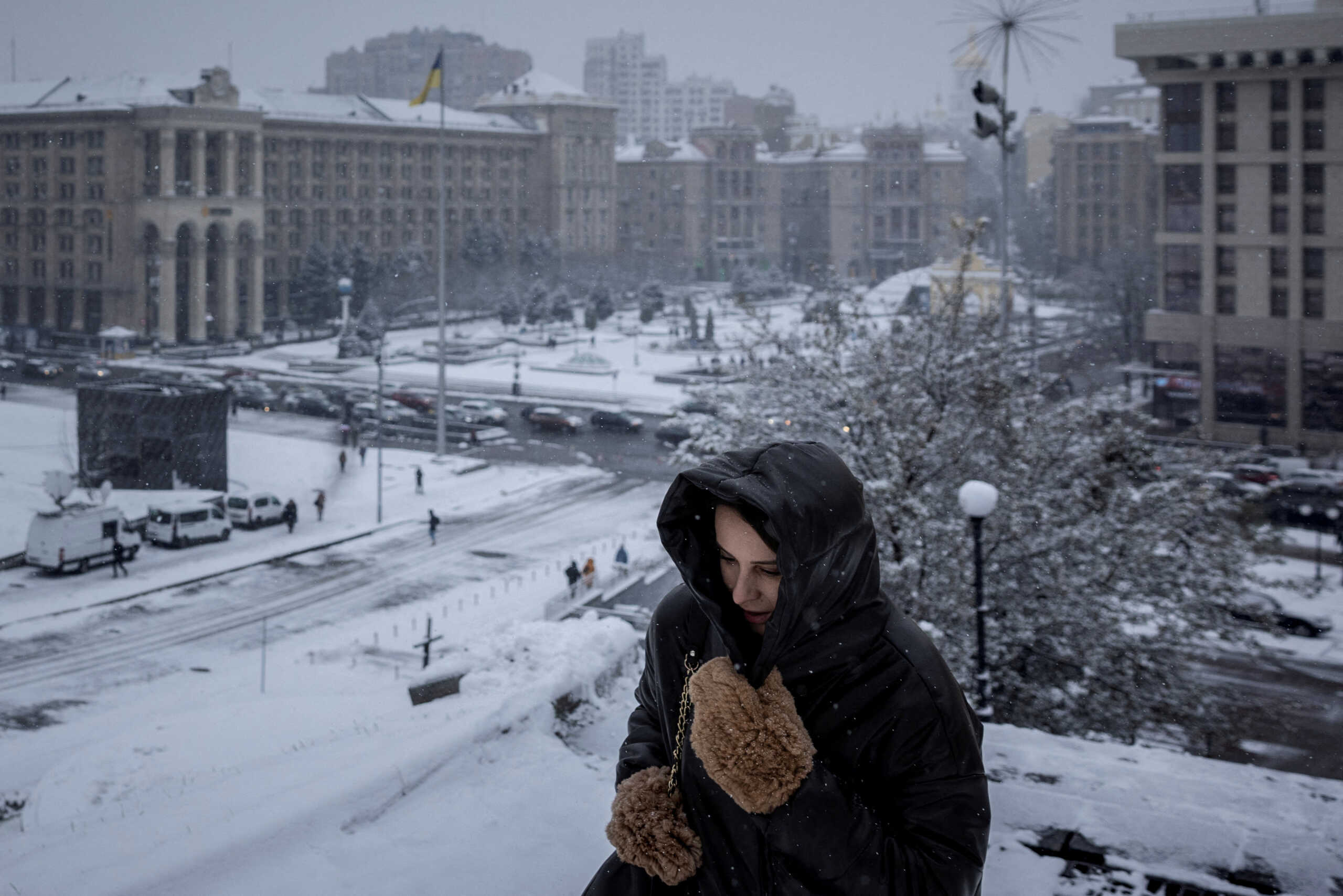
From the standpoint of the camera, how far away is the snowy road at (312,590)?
14461 mm

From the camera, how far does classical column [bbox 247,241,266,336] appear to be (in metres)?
52.1

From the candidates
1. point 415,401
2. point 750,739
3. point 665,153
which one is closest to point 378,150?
point 665,153

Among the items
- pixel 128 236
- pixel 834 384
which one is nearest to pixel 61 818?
pixel 834 384

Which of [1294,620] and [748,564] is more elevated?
[748,564]

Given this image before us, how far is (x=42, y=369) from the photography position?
2833 cm

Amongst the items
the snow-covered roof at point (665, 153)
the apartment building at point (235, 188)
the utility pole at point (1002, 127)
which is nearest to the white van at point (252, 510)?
the apartment building at point (235, 188)

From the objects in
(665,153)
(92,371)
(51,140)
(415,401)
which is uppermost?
(665,153)

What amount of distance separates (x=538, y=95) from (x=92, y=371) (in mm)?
57912

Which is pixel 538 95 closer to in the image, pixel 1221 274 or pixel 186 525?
pixel 1221 274

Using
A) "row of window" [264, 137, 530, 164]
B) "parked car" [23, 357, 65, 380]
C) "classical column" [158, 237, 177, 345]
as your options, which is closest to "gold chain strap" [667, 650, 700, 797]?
"parked car" [23, 357, 65, 380]

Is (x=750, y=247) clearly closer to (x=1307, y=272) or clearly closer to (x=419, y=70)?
(x=419, y=70)

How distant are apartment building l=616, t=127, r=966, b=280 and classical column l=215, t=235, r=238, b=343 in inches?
1699

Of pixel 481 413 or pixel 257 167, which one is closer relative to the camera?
pixel 481 413

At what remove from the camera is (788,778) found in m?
1.91
